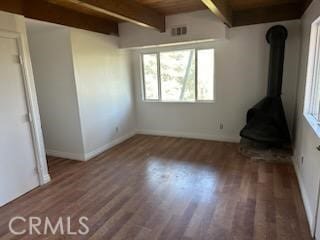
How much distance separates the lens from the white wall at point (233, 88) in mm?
4008

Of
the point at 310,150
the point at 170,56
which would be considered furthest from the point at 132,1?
the point at 310,150

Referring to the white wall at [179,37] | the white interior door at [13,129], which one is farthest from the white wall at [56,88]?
the white wall at [179,37]

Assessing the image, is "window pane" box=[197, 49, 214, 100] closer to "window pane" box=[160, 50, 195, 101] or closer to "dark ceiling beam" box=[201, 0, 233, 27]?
"window pane" box=[160, 50, 195, 101]

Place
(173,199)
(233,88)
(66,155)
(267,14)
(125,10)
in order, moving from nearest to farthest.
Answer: (173,199), (125,10), (267,14), (66,155), (233,88)

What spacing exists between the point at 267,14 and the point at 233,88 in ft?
4.62

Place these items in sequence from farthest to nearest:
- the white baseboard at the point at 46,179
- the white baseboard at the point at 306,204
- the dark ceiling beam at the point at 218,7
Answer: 1. the white baseboard at the point at 46,179
2. the dark ceiling beam at the point at 218,7
3. the white baseboard at the point at 306,204

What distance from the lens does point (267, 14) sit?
3.86m

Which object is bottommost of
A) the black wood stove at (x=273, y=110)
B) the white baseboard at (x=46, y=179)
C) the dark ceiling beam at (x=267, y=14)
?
the white baseboard at (x=46, y=179)

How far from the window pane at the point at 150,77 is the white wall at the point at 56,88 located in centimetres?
199

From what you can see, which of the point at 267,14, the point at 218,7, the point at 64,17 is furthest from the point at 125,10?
the point at 267,14

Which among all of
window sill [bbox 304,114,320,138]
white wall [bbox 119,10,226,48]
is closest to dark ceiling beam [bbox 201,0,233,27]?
white wall [bbox 119,10,226,48]

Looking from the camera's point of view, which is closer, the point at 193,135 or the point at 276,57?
the point at 276,57

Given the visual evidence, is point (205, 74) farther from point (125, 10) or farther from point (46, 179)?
point (46, 179)

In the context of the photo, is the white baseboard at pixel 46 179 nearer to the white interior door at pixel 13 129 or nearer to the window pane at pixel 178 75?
the white interior door at pixel 13 129
